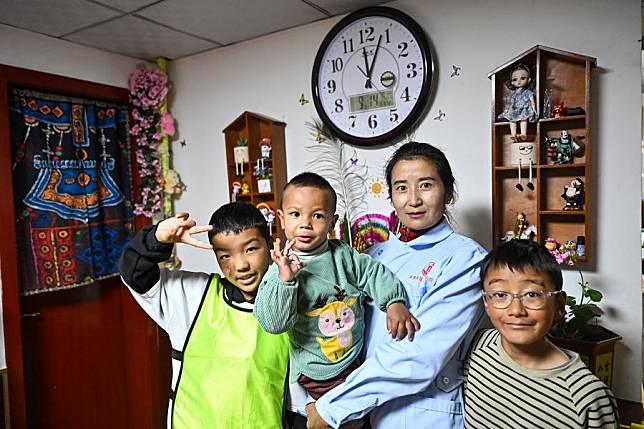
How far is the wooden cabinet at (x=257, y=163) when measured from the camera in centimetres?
251

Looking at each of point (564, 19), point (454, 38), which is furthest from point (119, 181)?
point (564, 19)

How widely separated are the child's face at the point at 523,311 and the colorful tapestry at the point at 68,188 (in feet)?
7.26

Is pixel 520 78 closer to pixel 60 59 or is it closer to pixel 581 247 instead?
pixel 581 247

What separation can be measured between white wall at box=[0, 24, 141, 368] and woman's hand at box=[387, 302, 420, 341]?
1.98m

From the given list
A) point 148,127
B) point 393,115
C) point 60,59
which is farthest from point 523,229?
point 60,59

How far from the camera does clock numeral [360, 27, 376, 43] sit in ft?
7.17

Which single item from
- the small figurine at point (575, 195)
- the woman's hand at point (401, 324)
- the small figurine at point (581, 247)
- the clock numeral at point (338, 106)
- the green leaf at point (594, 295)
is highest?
the clock numeral at point (338, 106)

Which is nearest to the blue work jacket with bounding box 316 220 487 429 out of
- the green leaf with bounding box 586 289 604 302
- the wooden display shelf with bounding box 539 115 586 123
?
the green leaf with bounding box 586 289 604 302

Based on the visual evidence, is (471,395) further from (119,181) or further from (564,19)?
(119,181)

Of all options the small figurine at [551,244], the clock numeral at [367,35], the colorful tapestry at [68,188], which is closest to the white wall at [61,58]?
the colorful tapestry at [68,188]

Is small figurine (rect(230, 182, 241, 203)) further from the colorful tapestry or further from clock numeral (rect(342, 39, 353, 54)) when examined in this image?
clock numeral (rect(342, 39, 353, 54))

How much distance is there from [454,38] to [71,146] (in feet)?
6.45

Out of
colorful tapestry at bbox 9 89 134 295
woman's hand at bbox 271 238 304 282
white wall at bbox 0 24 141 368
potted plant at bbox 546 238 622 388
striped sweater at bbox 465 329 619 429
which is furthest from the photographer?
colorful tapestry at bbox 9 89 134 295

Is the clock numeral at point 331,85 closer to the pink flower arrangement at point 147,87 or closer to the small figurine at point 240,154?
the small figurine at point 240,154
